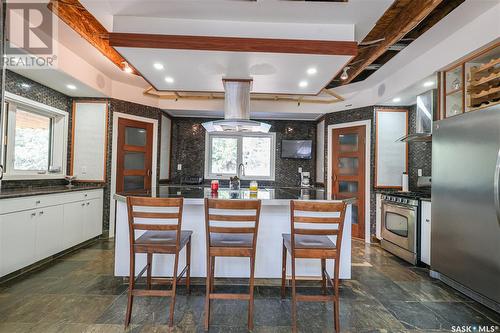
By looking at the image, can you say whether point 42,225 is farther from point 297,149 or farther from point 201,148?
point 297,149

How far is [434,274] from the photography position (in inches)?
110

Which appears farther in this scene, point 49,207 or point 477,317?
point 49,207

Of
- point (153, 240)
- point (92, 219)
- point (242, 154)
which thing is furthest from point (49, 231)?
point (242, 154)

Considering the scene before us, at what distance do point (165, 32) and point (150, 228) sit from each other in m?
1.84

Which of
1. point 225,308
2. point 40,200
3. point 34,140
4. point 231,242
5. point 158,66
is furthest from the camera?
point 34,140

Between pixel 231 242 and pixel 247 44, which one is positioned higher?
pixel 247 44

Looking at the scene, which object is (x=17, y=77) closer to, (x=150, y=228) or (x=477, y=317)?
(x=150, y=228)

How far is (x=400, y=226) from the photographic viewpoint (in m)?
3.35

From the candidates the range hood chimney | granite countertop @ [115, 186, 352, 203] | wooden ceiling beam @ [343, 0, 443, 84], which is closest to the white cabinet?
granite countertop @ [115, 186, 352, 203]

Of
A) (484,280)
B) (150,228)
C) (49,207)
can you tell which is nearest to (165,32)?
(150,228)

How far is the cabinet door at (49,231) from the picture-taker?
2786 mm

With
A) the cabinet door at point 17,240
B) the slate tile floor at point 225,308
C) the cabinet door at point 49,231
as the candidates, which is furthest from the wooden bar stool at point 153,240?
the cabinet door at point 49,231

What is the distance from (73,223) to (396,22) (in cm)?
460

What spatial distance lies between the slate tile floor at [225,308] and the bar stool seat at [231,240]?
63 cm
